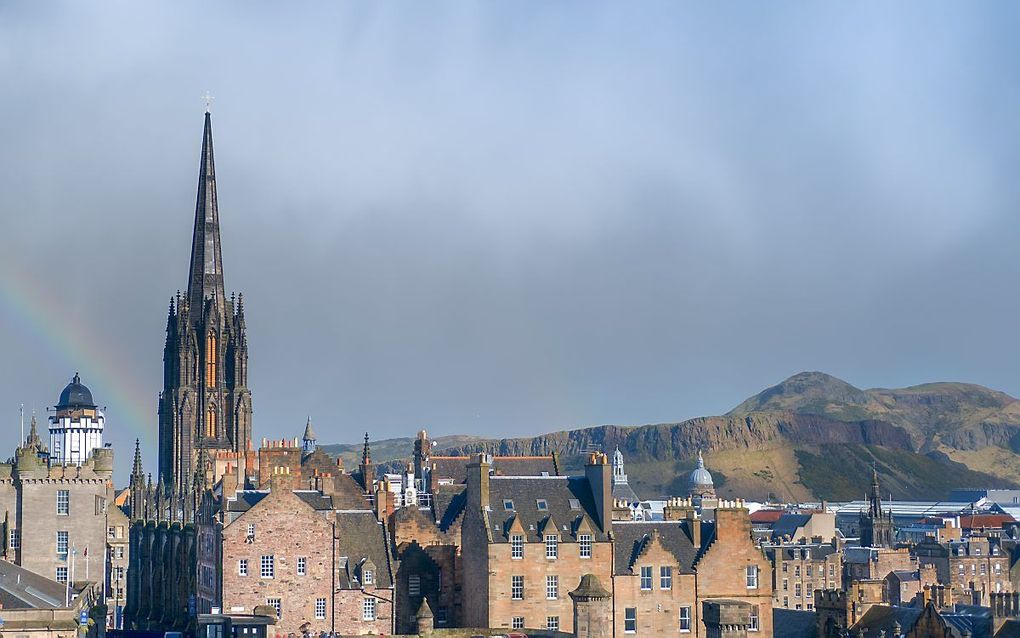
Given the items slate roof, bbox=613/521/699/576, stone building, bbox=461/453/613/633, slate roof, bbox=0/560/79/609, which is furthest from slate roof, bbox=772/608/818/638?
slate roof, bbox=0/560/79/609

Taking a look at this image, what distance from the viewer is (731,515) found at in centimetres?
9100

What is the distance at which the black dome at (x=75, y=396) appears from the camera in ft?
370

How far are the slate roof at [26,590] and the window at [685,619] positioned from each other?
31.3 m

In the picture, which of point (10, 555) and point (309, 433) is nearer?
point (10, 555)

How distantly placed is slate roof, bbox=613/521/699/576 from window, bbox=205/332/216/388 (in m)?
75.8

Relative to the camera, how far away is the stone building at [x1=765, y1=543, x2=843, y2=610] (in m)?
151

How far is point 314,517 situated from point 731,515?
2199 centimetres

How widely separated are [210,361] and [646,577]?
80599mm

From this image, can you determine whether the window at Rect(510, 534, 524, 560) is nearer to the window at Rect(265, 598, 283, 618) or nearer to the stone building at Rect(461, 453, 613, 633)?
the stone building at Rect(461, 453, 613, 633)

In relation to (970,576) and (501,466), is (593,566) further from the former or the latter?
(970,576)

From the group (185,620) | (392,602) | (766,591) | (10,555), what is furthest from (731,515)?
(10,555)

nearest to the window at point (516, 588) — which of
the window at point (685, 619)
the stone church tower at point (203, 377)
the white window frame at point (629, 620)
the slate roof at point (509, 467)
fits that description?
the white window frame at point (629, 620)

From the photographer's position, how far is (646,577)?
8925 centimetres

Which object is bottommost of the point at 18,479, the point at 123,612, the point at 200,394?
the point at 123,612
